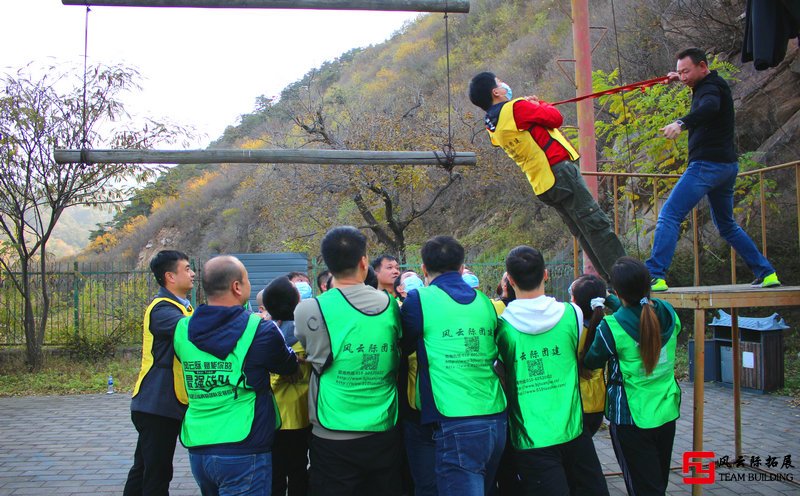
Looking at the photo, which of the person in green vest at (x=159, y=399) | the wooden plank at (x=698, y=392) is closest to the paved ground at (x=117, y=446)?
the wooden plank at (x=698, y=392)

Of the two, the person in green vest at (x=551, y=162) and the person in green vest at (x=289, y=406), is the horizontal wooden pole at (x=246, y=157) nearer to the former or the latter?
the person in green vest at (x=551, y=162)

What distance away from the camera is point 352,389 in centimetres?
301

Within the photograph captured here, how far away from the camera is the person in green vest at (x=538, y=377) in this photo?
3.17 m

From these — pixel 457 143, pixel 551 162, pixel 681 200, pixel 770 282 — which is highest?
pixel 457 143

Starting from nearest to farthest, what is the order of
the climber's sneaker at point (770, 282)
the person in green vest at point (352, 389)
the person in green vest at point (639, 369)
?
the person in green vest at point (352, 389), the person in green vest at point (639, 369), the climber's sneaker at point (770, 282)

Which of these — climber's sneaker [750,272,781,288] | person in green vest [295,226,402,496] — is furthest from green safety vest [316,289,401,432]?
climber's sneaker [750,272,781,288]

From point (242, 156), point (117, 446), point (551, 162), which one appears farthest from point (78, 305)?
point (551, 162)

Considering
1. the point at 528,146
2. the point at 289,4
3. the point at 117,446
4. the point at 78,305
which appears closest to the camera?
the point at 528,146

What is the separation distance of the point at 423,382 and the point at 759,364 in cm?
730

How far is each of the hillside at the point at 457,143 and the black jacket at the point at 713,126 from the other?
1983 mm

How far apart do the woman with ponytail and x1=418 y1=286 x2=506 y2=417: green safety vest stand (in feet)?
2.73

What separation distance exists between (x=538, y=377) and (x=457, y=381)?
0.49 metres

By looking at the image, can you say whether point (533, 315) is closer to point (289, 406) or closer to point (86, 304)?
point (289, 406)

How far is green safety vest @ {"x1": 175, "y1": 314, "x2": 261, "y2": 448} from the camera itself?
2990mm
